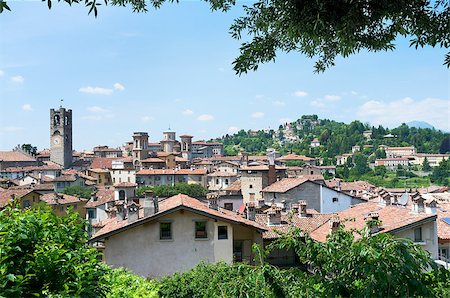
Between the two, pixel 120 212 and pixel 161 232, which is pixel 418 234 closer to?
pixel 161 232

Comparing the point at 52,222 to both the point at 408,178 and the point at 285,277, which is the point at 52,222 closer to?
the point at 285,277

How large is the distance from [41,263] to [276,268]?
1.83 m

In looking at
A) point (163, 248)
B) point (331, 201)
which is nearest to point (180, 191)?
point (331, 201)

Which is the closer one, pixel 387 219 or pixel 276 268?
pixel 276 268

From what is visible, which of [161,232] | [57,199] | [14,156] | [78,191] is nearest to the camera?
[161,232]

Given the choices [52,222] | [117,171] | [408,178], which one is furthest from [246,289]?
[408,178]

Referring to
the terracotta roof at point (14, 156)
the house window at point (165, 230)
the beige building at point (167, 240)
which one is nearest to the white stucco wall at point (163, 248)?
the beige building at point (167, 240)

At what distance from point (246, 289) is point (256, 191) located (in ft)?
143

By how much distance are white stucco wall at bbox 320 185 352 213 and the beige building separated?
16.9 meters

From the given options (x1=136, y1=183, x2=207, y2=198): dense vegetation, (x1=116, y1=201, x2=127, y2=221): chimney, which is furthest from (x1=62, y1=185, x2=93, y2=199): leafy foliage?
(x1=116, y1=201, x2=127, y2=221): chimney

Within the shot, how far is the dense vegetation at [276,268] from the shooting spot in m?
2.97

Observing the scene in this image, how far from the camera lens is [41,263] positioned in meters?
3.55

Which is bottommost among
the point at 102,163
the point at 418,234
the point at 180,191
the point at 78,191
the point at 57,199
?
the point at 180,191

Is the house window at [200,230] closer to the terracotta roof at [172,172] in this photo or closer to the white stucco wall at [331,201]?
the white stucco wall at [331,201]
